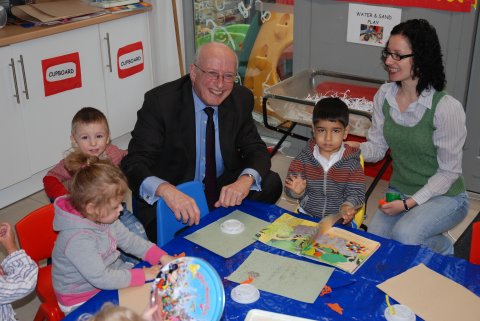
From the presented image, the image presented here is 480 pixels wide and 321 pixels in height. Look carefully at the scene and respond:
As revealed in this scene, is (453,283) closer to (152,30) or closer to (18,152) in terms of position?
(18,152)

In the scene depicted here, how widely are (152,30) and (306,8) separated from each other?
1.42m

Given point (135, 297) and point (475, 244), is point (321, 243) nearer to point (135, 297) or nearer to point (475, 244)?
point (475, 244)

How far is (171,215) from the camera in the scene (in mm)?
2367

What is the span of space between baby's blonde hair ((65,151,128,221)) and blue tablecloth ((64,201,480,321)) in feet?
1.00

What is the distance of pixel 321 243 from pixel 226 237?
0.36 metres

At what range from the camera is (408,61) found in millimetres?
2688

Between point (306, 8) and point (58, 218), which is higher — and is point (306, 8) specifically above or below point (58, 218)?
above

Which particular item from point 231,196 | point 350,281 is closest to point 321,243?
point 350,281

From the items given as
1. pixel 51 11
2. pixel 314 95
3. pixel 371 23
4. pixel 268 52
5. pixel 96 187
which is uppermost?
pixel 51 11

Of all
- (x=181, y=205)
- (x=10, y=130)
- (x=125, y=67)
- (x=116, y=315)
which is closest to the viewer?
(x=116, y=315)

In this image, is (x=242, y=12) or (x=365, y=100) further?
(x=242, y=12)

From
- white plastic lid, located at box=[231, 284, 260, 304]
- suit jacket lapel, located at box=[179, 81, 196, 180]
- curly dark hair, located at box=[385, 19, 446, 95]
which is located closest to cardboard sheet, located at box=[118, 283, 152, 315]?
white plastic lid, located at box=[231, 284, 260, 304]

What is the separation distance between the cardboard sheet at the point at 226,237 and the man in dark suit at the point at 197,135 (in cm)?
28

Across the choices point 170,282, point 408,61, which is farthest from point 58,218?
point 408,61
